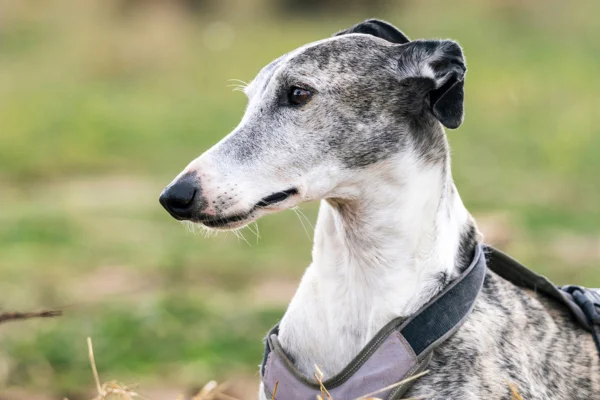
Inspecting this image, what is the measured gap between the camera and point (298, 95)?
373 centimetres

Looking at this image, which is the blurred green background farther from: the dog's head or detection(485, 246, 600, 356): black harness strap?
detection(485, 246, 600, 356): black harness strap

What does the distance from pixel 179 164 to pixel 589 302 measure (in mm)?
10156

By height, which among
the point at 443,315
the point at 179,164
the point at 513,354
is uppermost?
the point at 443,315

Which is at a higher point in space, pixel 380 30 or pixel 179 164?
pixel 380 30

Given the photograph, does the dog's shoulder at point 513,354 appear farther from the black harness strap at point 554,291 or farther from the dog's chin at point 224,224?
the dog's chin at point 224,224

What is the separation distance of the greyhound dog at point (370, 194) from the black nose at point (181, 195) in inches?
4.1

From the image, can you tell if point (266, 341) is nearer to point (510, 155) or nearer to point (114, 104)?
point (510, 155)

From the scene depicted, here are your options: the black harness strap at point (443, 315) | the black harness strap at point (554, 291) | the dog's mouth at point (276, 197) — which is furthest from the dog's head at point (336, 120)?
the black harness strap at point (554, 291)

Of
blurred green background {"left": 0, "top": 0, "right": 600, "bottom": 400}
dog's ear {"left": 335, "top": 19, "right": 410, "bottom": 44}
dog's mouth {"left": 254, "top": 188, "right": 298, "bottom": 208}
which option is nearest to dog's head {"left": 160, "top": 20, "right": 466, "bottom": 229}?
dog's mouth {"left": 254, "top": 188, "right": 298, "bottom": 208}

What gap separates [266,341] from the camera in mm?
3881

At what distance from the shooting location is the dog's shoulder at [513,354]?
3.50 meters

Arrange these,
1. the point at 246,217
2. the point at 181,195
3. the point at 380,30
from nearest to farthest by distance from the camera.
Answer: the point at 181,195 < the point at 246,217 < the point at 380,30

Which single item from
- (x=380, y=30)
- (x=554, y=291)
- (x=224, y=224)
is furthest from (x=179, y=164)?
(x=224, y=224)

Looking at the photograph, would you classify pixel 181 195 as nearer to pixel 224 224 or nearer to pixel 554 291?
pixel 224 224
